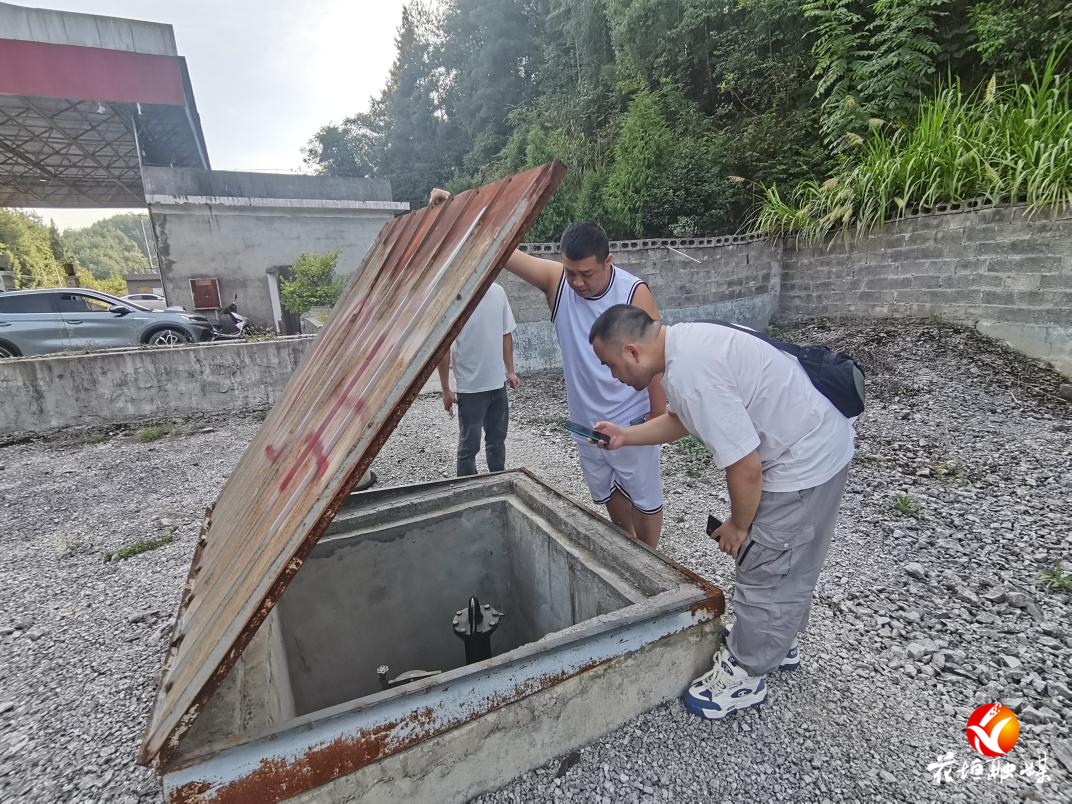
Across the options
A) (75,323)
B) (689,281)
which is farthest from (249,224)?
(689,281)

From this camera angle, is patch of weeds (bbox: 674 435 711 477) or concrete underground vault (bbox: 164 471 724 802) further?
patch of weeds (bbox: 674 435 711 477)

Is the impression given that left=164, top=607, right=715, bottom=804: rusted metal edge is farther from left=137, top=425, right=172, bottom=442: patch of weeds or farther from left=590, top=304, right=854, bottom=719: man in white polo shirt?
left=137, top=425, right=172, bottom=442: patch of weeds

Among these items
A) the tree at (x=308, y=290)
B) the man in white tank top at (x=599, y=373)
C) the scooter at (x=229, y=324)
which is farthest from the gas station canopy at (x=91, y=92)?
the man in white tank top at (x=599, y=373)

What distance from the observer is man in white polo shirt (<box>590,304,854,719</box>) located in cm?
153

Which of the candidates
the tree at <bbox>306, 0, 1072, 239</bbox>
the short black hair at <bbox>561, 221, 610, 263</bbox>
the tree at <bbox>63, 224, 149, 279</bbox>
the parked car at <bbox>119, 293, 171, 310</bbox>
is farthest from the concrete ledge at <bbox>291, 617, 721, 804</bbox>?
the tree at <bbox>63, 224, 149, 279</bbox>

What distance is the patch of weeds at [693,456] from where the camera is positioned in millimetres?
4266

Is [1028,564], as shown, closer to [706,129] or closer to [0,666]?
[0,666]

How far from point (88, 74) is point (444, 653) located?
1424 centimetres

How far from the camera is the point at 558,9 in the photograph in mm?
16797

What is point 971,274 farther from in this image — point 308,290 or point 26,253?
point 26,253

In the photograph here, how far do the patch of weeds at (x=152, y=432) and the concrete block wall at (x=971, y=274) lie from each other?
8508mm

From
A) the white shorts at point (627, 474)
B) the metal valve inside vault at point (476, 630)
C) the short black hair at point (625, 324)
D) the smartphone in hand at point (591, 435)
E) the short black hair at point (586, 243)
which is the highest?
the short black hair at point (586, 243)

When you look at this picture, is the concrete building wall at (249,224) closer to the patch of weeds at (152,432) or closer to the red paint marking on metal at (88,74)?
the red paint marking on metal at (88,74)

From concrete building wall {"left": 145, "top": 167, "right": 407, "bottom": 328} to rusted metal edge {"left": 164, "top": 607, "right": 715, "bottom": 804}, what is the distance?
11.6m
